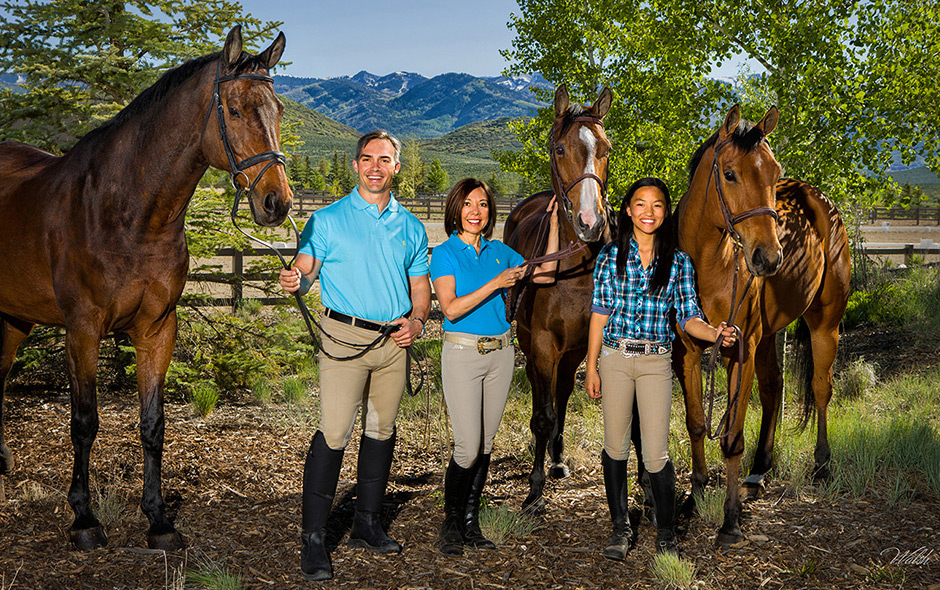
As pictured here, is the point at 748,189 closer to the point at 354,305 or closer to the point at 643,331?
the point at 643,331

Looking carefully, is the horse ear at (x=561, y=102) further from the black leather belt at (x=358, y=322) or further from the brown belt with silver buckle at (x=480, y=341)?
the black leather belt at (x=358, y=322)

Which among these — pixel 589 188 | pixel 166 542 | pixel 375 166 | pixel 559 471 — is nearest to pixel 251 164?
pixel 375 166

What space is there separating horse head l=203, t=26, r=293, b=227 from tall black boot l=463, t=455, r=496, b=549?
1657 millimetres

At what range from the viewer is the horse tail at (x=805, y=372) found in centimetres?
566

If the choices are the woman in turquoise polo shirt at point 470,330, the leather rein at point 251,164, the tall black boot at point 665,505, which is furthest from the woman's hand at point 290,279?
the tall black boot at point 665,505

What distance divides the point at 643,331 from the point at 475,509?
1.36m

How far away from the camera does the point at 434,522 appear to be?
416 cm

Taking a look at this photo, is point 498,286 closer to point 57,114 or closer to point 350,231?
point 350,231

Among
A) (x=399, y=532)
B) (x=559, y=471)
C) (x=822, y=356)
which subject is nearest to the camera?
(x=399, y=532)

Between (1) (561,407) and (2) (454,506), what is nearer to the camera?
(2) (454,506)

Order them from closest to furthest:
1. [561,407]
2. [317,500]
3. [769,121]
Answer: [317,500]
[769,121]
[561,407]

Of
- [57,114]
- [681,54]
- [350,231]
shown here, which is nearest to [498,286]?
[350,231]

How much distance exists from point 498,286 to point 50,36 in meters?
5.81

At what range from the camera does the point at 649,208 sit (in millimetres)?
3438
